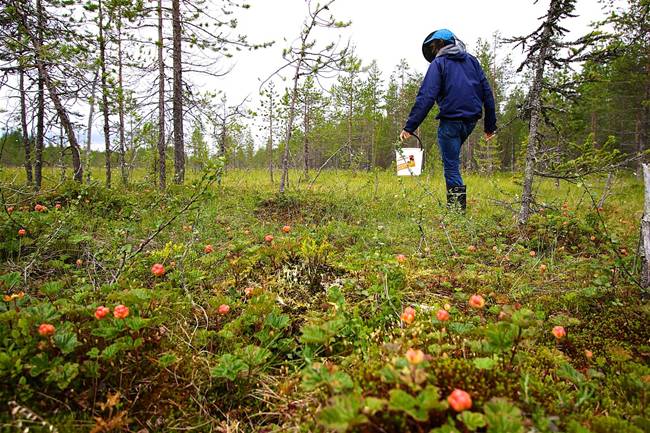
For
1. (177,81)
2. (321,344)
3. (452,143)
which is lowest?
(321,344)

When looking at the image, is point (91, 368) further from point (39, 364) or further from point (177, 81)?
point (177, 81)

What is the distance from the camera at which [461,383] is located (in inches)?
48.3

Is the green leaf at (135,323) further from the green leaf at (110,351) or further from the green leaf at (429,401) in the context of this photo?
the green leaf at (429,401)

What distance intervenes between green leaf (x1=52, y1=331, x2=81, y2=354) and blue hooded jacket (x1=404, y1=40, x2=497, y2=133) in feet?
13.4

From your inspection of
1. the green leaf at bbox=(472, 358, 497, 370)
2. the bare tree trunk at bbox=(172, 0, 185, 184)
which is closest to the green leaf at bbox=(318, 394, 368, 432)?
the green leaf at bbox=(472, 358, 497, 370)

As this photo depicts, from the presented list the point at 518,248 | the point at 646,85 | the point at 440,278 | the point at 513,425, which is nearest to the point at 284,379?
the point at 513,425

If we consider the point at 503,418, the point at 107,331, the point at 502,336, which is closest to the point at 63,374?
the point at 107,331

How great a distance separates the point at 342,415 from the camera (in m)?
0.93

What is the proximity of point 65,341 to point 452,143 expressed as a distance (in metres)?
4.65

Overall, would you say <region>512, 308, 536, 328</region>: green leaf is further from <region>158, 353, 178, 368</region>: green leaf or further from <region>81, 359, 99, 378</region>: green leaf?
<region>81, 359, 99, 378</region>: green leaf

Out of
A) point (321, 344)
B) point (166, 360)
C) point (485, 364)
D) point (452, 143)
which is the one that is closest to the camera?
point (485, 364)

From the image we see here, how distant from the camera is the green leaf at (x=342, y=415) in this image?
0.91 meters

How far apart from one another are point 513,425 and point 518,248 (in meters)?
3.15

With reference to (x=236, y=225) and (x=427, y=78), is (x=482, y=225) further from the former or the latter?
(x=236, y=225)
